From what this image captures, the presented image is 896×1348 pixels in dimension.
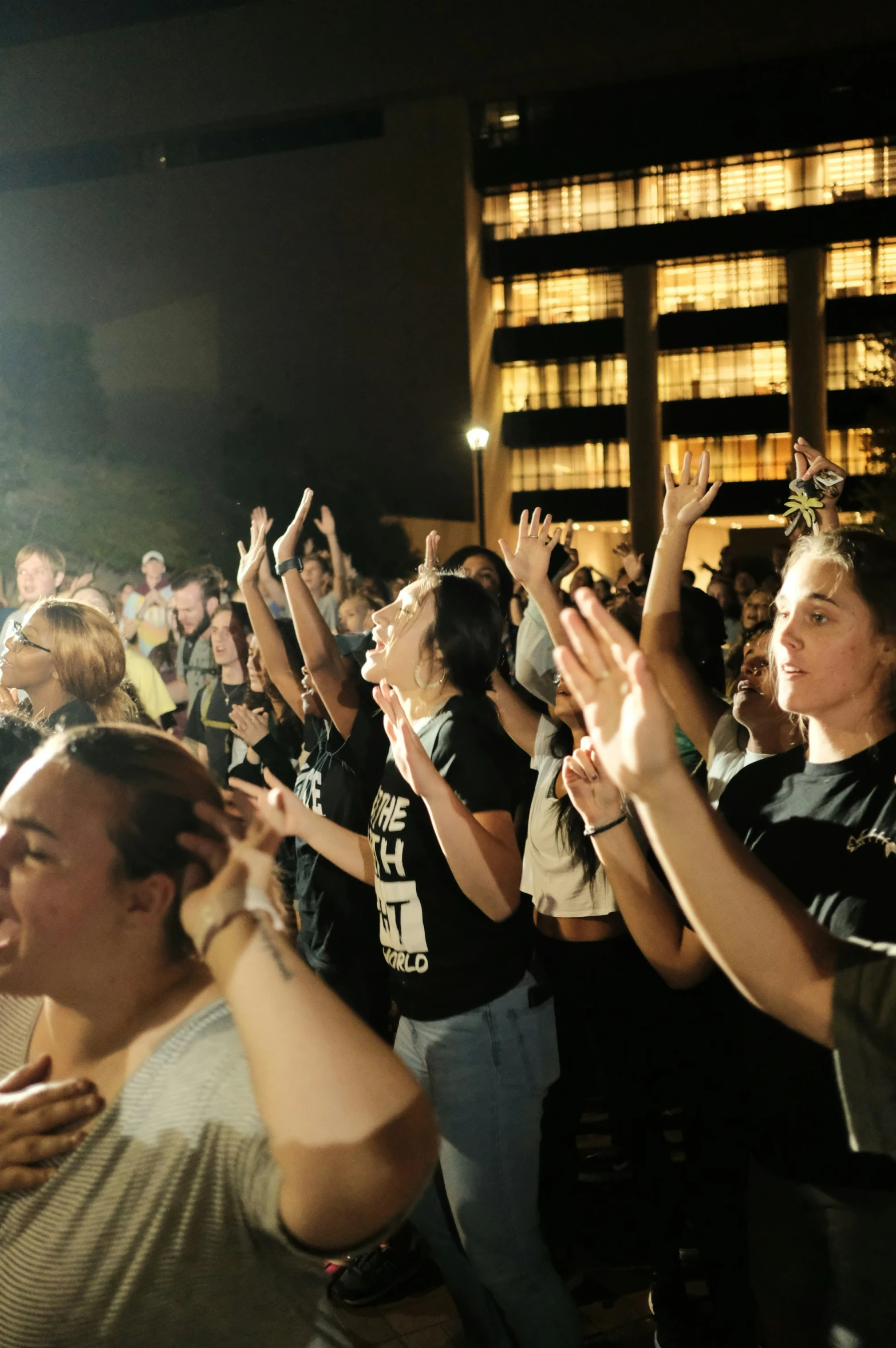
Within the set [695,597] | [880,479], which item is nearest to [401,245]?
[880,479]

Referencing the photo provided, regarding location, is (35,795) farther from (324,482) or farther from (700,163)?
(700,163)

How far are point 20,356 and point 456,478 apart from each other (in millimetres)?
13998

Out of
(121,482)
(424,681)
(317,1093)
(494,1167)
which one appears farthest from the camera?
(121,482)

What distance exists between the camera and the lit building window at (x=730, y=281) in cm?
4247

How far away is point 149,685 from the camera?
566 centimetres

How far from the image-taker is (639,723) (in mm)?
1436

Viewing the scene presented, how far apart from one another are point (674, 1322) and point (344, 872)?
5.51ft

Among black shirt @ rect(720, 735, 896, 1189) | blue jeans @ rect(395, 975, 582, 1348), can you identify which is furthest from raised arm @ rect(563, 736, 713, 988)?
blue jeans @ rect(395, 975, 582, 1348)

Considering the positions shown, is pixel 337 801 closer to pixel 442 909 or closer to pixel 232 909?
pixel 442 909

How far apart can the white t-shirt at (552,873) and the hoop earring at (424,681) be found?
0.64 meters

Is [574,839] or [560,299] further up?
[560,299]

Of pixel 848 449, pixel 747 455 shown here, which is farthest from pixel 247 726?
pixel 747 455

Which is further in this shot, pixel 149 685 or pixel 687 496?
pixel 149 685

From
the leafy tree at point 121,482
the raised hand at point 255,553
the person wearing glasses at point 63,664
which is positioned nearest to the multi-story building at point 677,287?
the leafy tree at point 121,482
